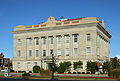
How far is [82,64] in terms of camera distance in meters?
56.6

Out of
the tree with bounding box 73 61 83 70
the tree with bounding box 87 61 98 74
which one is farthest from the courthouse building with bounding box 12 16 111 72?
the tree with bounding box 87 61 98 74

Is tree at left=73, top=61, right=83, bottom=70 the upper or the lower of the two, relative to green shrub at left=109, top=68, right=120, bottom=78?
upper

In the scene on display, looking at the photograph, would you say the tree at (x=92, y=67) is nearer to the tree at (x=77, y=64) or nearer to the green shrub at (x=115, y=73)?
the tree at (x=77, y=64)

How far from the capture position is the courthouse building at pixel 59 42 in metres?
58.3

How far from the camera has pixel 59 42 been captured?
6288 cm

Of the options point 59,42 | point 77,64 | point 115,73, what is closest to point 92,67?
point 77,64

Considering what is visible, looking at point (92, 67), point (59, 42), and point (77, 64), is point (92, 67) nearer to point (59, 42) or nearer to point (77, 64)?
point (77, 64)

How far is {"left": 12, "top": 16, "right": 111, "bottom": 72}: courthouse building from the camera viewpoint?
58.3 meters

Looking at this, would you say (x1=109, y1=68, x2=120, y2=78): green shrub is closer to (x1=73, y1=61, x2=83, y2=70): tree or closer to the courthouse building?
(x1=73, y1=61, x2=83, y2=70): tree

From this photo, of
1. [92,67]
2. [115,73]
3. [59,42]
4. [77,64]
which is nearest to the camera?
[115,73]

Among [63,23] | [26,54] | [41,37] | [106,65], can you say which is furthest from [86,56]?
[26,54]

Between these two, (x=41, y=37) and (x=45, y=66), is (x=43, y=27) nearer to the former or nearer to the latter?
(x=41, y=37)

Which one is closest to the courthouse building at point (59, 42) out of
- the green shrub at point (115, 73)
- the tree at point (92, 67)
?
the tree at point (92, 67)

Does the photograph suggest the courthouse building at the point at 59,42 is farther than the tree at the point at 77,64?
Yes
